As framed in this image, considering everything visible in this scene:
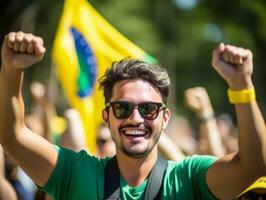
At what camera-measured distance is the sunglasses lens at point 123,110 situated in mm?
4125

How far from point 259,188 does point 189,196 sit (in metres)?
0.54

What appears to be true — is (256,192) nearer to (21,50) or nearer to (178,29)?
(21,50)

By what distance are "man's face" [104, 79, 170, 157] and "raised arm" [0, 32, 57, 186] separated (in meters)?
0.33

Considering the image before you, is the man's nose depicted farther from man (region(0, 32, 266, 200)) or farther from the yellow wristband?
the yellow wristband

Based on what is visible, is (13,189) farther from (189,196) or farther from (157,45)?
(157,45)

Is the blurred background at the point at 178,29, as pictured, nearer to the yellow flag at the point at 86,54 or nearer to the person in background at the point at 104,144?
the yellow flag at the point at 86,54

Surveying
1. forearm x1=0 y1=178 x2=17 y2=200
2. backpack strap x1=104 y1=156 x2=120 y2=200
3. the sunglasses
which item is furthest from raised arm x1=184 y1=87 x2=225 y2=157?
backpack strap x1=104 y1=156 x2=120 y2=200

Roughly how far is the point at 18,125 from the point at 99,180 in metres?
0.47

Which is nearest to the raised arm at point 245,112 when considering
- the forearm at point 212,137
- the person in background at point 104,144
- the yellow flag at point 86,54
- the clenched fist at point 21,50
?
the clenched fist at point 21,50

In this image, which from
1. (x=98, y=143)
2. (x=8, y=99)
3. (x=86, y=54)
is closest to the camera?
(x=8, y=99)

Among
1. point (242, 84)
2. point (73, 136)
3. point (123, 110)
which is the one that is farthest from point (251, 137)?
point (73, 136)

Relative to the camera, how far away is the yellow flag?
7.94 m

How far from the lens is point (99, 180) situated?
13.6 ft

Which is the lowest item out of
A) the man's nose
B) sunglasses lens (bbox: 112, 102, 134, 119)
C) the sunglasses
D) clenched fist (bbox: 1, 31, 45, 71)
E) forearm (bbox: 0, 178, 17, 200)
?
the sunglasses
